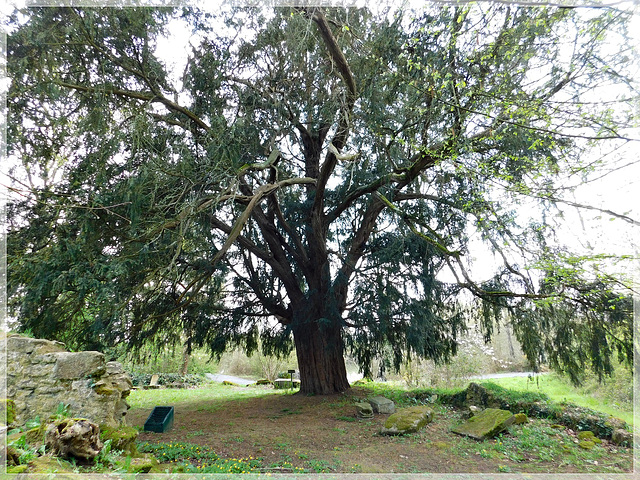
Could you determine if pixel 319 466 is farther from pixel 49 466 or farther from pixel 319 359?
pixel 319 359

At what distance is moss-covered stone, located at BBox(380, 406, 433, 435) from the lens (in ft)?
17.7

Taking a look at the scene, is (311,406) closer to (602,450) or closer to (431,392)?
(431,392)

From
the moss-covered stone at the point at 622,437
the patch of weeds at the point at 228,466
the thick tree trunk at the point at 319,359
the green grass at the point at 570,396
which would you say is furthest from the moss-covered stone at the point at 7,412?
the green grass at the point at 570,396

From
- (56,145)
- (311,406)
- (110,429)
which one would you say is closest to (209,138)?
(56,145)

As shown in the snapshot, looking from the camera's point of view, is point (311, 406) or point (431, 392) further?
point (431, 392)

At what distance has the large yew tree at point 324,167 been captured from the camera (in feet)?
13.8

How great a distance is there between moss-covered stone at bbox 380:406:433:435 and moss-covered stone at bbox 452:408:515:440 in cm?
47

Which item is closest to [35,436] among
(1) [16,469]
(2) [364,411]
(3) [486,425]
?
(1) [16,469]

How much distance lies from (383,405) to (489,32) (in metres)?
6.15

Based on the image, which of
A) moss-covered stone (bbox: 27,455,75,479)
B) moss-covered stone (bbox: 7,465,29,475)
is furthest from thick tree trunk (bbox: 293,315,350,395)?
moss-covered stone (bbox: 7,465,29,475)

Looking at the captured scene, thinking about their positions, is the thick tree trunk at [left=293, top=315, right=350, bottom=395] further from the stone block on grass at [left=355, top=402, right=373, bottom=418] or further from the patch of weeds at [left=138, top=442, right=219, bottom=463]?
the patch of weeds at [left=138, top=442, right=219, bottom=463]

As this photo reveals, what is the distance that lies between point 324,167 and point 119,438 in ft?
15.3

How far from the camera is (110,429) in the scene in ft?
11.1

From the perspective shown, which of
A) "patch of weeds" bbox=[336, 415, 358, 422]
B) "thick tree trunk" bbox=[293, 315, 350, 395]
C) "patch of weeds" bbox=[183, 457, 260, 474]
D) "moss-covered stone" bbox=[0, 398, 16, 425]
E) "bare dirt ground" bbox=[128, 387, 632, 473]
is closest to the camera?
"moss-covered stone" bbox=[0, 398, 16, 425]
